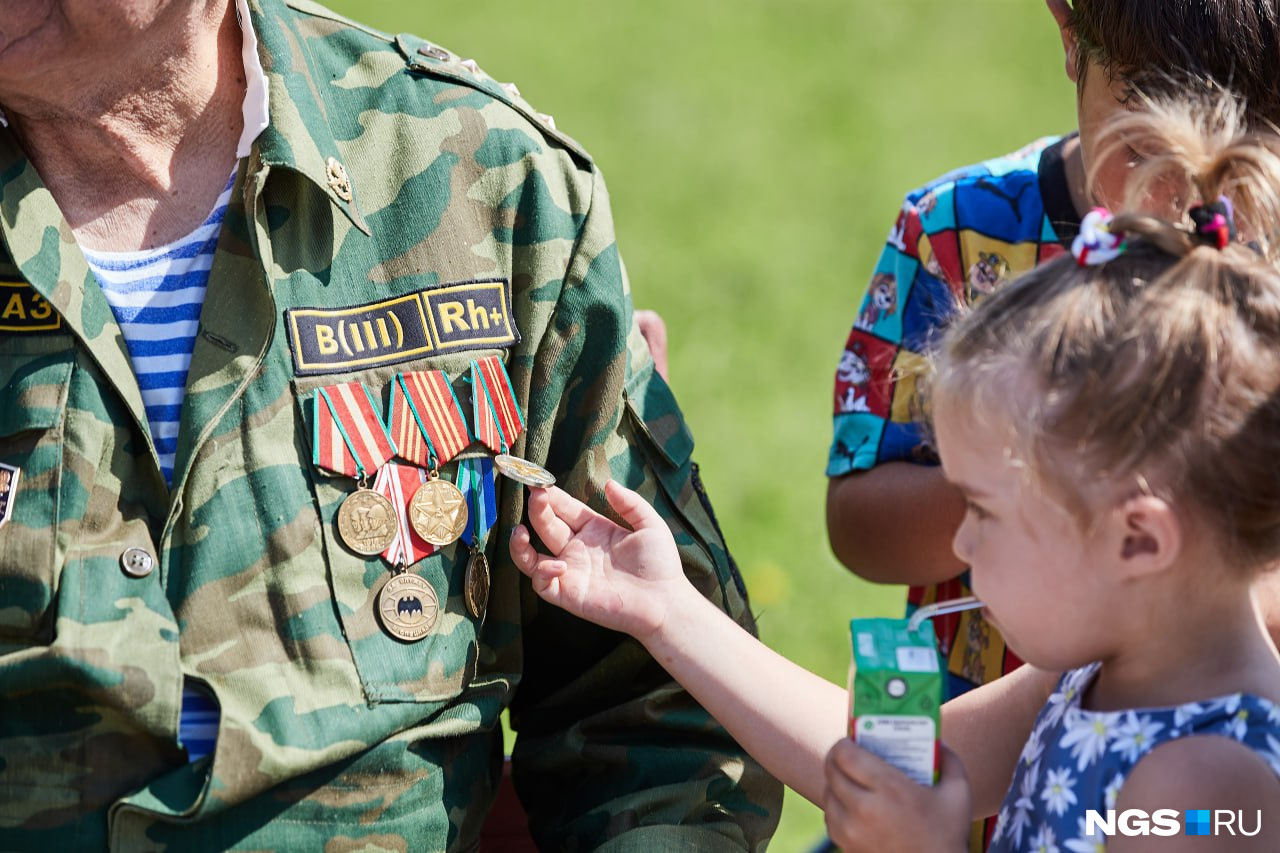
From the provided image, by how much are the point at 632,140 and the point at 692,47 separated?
49.0 inches

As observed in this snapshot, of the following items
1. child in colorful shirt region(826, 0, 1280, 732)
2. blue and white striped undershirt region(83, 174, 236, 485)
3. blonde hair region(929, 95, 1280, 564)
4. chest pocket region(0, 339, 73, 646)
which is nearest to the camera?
blonde hair region(929, 95, 1280, 564)

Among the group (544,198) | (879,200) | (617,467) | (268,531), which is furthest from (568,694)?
(879,200)

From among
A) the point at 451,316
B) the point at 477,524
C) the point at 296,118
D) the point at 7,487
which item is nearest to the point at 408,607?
the point at 477,524

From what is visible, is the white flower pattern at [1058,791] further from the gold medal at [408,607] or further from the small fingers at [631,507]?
the gold medal at [408,607]

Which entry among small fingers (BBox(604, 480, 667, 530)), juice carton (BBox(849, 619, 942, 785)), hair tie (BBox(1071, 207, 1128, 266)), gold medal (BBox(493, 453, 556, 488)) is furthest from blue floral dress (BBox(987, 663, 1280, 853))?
gold medal (BBox(493, 453, 556, 488))

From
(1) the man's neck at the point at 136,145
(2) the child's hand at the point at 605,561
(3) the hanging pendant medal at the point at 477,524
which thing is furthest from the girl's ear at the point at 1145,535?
(1) the man's neck at the point at 136,145

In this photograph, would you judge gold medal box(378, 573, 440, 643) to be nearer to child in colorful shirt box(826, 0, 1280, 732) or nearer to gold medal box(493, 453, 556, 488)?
gold medal box(493, 453, 556, 488)

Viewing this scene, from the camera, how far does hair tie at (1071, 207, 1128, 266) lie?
1.65 m

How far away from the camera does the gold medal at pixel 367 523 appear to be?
2.01 metres

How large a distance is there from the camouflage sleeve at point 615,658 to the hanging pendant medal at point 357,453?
21 cm

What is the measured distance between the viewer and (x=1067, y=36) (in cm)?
226

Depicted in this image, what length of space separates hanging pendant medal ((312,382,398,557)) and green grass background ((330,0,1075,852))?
2057 mm

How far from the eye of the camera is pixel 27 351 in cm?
191

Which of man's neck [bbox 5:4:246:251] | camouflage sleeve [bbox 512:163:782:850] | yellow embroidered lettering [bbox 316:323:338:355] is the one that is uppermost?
man's neck [bbox 5:4:246:251]
